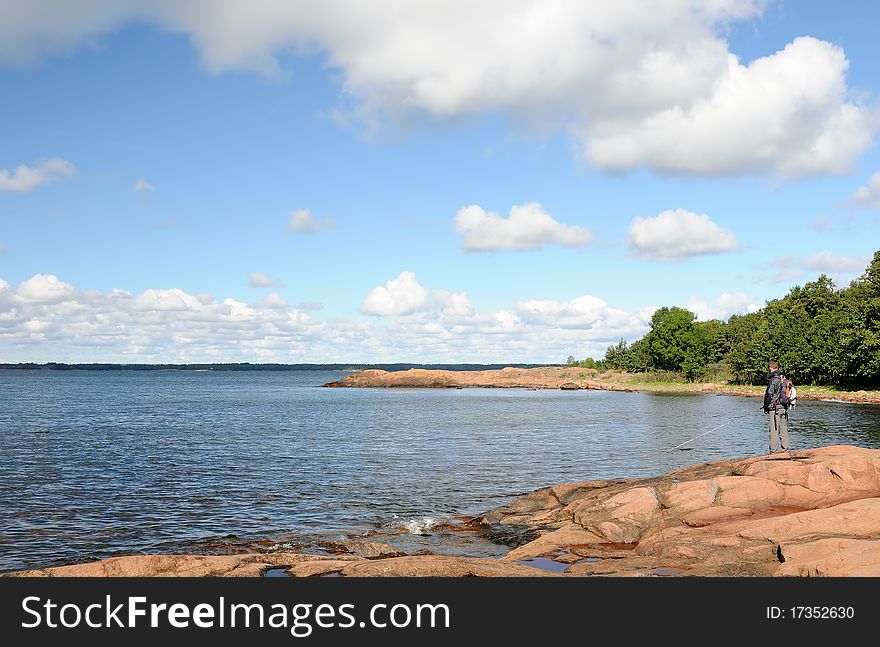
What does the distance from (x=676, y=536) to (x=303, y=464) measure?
26.5 m

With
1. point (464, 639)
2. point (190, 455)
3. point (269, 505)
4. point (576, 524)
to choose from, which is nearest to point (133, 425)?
point (190, 455)

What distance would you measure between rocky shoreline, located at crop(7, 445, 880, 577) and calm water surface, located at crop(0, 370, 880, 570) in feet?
10.8

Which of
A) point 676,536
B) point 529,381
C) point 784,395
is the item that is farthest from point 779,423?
point 529,381

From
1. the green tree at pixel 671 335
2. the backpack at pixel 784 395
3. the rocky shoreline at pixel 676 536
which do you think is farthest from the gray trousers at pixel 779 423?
the green tree at pixel 671 335

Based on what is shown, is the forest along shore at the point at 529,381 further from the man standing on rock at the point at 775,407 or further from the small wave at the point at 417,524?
the small wave at the point at 417,524

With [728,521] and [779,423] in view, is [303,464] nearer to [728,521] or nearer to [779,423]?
[779,423]

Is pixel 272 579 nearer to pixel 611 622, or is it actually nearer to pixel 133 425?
pixel 611 622

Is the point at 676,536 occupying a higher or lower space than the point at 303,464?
higher

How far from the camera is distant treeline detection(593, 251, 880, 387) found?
282ft

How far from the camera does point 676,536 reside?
17.8 m

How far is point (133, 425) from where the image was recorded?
2616 inches

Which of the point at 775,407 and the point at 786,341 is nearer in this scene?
the point at 775,407

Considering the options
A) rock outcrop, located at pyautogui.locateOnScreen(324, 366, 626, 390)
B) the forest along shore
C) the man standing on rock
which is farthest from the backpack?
rock outcrop, located at pyautogui.locateOnScreen(324, 366, 626, 390)

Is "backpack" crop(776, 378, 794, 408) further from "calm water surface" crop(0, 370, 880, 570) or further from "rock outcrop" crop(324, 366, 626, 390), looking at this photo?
"rock outcrop" crop(324, 366, 626, 390)
